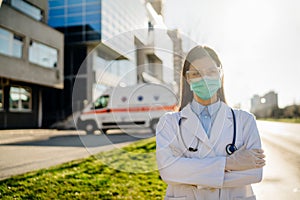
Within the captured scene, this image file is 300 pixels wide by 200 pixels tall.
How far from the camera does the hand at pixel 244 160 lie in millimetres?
1590

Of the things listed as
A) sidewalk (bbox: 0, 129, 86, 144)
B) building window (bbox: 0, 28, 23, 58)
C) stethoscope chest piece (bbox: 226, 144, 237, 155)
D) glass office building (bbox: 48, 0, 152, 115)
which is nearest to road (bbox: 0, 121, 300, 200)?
sidewalk (bbox: 0, 129, 86, 144)

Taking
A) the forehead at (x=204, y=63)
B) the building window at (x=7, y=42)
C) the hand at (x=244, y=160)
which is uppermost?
the building window at (x=7, y=42)

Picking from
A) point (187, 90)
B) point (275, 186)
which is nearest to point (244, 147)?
point (187, 90)

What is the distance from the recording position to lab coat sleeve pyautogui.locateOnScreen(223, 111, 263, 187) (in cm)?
161

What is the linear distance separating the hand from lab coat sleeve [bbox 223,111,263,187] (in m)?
0.04

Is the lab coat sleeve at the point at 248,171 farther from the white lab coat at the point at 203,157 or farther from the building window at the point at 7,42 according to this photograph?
the building window at the point at 7,42

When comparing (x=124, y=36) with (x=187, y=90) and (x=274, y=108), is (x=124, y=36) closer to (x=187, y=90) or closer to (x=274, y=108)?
(x=187, y=90)

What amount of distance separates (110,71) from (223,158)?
1182 millimetres

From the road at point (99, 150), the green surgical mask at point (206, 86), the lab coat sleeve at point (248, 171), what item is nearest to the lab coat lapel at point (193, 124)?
the green surgical mask at point (206, 86)

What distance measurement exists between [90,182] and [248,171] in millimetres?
3373

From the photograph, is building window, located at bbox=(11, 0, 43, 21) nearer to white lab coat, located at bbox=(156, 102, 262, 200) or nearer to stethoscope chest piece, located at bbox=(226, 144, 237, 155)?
white lab coat, located at bbox=(156, 102, 262, 200)

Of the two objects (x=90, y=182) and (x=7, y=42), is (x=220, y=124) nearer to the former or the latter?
(x=90, y=182)

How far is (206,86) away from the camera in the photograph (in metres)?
1.75

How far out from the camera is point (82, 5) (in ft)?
10.9
